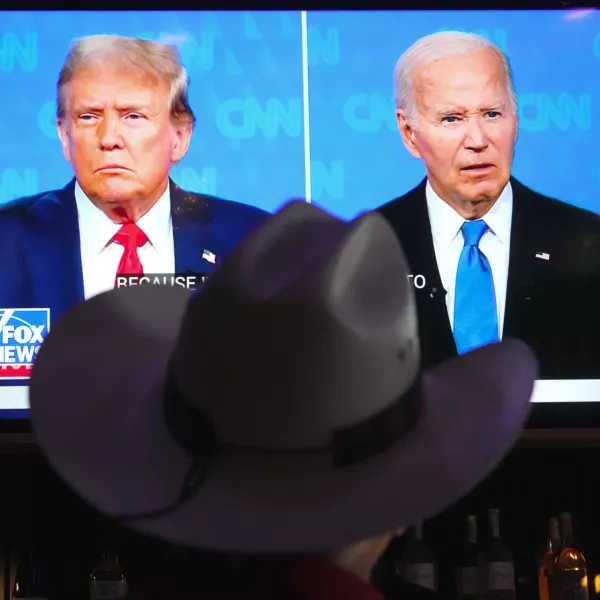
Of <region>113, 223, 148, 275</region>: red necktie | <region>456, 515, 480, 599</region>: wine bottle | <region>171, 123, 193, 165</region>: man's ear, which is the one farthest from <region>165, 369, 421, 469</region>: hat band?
<region>456, 515, 480, 599</region>: wine bottle

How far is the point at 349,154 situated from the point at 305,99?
0.17 meters

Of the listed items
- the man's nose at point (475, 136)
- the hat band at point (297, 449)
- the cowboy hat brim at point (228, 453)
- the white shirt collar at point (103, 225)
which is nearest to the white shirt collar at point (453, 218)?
the man's nose at point (475, 136)

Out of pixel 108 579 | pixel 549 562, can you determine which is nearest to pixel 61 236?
pixel 108 579

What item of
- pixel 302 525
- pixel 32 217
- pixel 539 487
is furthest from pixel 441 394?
pixel 539 487

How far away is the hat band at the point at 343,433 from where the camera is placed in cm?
85

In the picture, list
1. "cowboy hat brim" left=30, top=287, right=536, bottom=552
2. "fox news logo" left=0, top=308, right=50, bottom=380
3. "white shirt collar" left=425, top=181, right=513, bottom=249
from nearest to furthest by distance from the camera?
"cowboy hat brim" left=30, top=287, right=536, bottom=552 → "fox news logo" left=0, top=308, right=50, bottom=380 → "white shirt collar" left=425, top=181, right=513, bottom=249

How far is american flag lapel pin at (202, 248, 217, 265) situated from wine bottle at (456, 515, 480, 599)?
0.84m

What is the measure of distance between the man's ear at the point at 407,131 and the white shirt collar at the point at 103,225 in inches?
22.1

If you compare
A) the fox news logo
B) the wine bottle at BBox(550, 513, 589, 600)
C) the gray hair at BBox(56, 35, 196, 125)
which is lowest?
the wine bottle at BBox(550, 513, 589, 600)

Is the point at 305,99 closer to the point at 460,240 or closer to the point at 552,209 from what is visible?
the point at 460,240

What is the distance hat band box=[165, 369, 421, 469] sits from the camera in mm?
850

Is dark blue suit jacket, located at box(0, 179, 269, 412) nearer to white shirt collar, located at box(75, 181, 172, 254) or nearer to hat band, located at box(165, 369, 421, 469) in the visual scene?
white shirt collar, located at box(75, 181, 172, 254)

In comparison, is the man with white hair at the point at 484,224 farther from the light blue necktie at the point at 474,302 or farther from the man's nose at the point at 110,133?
the man's nose at the point at 110,133

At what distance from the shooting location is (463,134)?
241cm
